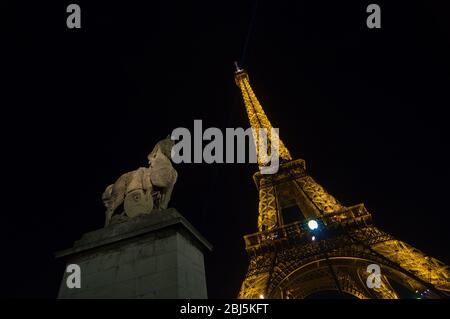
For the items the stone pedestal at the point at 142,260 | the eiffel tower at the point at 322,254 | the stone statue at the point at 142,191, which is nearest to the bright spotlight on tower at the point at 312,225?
the eiffel tower at the point at 322,254

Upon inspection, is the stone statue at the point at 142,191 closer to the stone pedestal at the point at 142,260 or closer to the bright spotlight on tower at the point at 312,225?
the stone pedestal at the point at 142,260

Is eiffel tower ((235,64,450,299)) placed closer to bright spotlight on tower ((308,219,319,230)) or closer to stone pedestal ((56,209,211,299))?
bright spotlight on tower ((308,219,319,230))

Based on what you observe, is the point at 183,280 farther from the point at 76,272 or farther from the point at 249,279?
the point at 249,279

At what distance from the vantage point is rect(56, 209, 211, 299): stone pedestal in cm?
492

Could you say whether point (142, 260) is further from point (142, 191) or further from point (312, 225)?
point (312, 225)

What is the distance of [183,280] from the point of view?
4.92 m

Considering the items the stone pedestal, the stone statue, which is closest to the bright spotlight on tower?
the stone statue

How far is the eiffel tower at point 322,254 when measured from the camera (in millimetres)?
23781

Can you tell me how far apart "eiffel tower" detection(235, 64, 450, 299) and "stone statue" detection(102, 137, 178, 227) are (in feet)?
61.5

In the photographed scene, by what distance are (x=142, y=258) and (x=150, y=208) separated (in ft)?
4.80

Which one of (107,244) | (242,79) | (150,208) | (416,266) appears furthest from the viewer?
(242,79)

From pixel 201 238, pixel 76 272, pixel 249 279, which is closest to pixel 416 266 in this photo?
pixel 249 279

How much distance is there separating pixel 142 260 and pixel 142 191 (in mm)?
1869

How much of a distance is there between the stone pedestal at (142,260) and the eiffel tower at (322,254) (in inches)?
768
